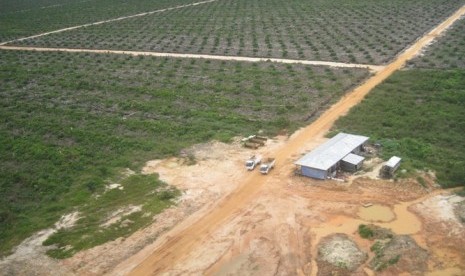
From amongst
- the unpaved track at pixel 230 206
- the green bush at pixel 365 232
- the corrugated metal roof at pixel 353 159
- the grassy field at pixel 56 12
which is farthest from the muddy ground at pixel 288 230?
the grassy field at pixel 56 12

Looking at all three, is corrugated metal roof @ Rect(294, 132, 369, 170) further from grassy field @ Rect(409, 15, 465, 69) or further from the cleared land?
grassy field @ Rect(409, 15, 465, 69)

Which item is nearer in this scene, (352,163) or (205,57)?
(352,163)

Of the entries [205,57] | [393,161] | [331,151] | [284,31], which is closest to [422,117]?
[393,161]

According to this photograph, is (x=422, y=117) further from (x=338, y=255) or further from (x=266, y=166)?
(x=338, y=255)

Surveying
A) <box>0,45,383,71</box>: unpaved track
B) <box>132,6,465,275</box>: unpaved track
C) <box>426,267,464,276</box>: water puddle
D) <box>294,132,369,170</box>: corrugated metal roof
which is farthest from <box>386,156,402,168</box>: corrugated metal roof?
<box>0,45,383,71</box>: unpaved track

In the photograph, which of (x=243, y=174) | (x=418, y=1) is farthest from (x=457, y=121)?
(x=418, y=1)

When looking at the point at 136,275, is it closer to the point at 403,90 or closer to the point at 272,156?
the point at 272,156
